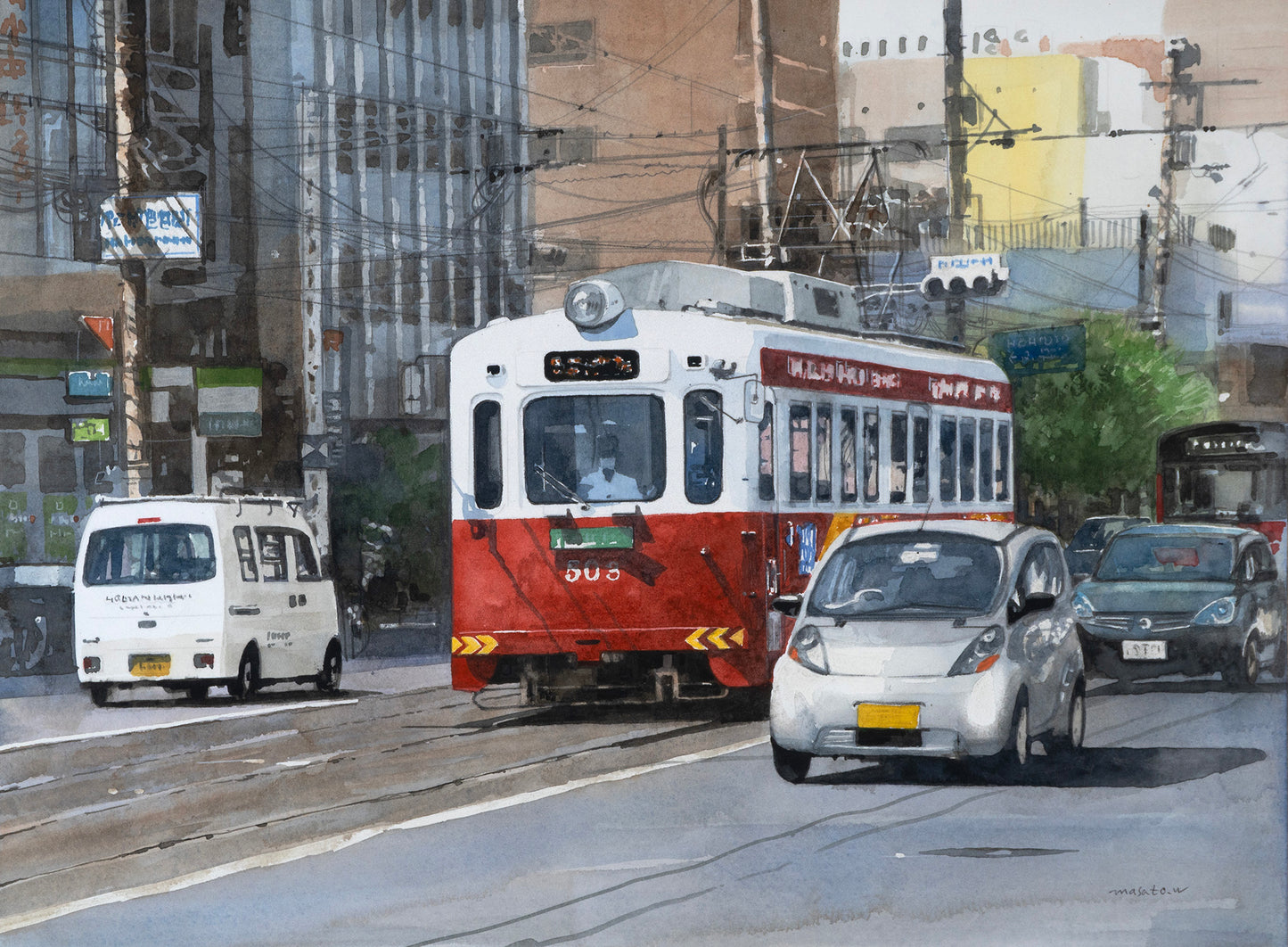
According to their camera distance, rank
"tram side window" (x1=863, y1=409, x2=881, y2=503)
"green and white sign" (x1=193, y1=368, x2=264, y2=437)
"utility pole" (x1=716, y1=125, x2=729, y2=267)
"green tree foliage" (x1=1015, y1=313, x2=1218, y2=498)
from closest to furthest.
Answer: "tram side window" (x1=863, y1=409, x2=881, y2=503), "green tree foliage" (x1=1015, y1=313, x2=1218, y2=498), "green and white sign" (x1=193, y1=368, x2=264, y2=437), "utility pole" (x1=716, y1=125, x2=729, y2=267)

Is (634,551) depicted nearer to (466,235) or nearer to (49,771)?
(49,771)

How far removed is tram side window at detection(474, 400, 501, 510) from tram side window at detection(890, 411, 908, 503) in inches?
130

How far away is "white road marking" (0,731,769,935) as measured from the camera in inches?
365

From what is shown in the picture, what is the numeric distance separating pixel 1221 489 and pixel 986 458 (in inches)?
183

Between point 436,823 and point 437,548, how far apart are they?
17207mm

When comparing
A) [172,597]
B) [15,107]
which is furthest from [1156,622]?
[15,107]

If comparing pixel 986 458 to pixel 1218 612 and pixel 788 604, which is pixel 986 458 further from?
pixel 788 604

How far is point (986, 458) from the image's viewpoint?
19.2 meters

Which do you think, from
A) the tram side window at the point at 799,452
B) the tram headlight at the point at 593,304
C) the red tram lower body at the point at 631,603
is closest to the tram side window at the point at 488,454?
the red tram lower body at the point at 631,603

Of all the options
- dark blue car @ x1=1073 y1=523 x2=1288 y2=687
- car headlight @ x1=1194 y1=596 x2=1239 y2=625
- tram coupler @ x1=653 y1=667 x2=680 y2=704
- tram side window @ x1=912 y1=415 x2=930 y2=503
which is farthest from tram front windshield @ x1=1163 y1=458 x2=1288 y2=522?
tram coupler @ x1=653 y1=667 x2=680 y2=704

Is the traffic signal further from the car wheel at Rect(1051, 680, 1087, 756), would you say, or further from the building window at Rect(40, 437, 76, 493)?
the building window at Rect(40, 437, 76, 493)

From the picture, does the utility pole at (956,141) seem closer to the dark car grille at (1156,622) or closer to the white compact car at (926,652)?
the white compact car at (926,652)

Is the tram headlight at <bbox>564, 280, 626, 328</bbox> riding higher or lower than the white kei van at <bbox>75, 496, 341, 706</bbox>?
higher

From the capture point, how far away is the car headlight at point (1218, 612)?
1698cm
